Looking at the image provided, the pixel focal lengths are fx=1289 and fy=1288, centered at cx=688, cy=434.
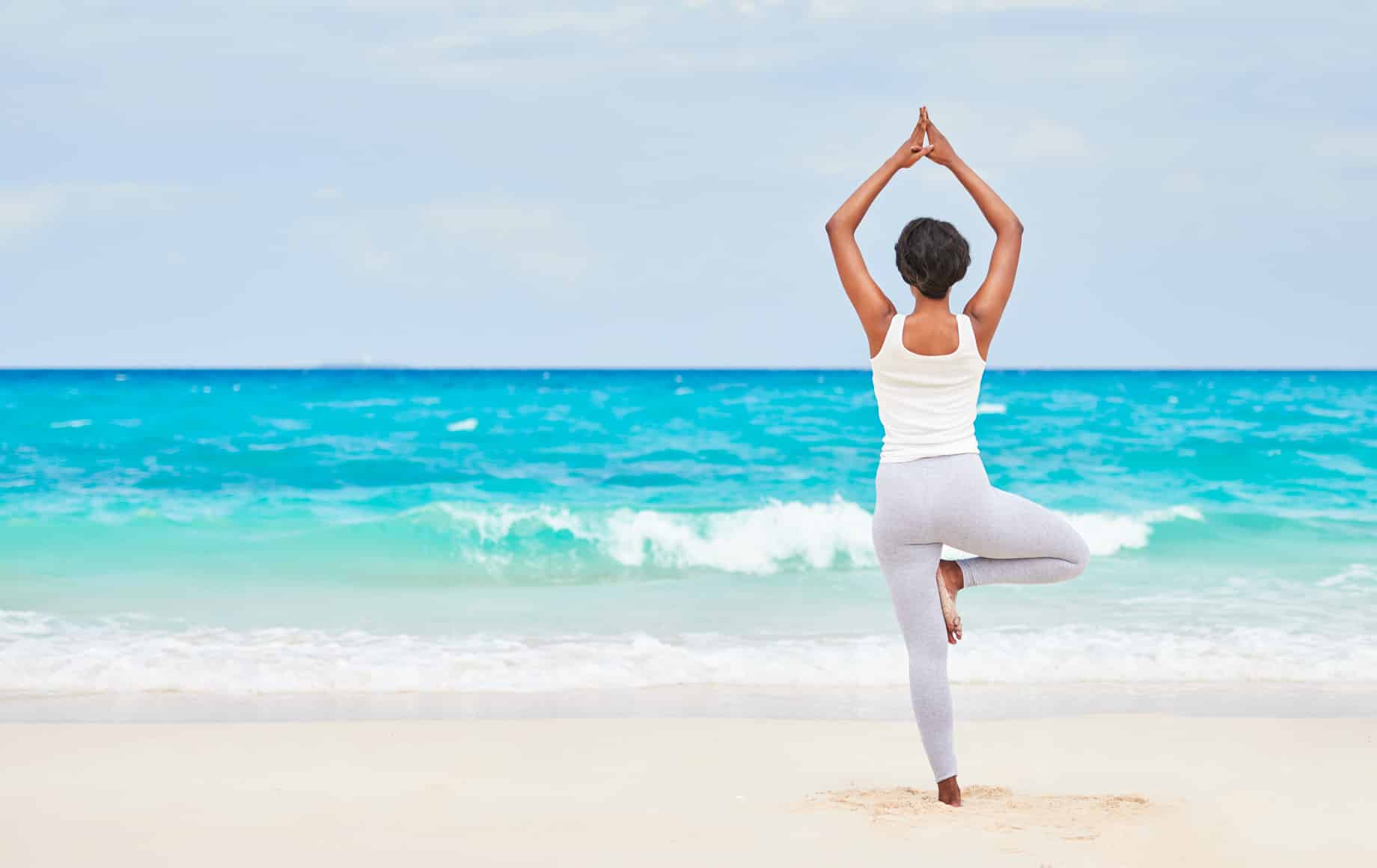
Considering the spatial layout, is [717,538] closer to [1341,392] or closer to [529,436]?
[529,436]

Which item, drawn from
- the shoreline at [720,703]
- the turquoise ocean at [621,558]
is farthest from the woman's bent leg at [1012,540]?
the turquoise ocean at [621,558]

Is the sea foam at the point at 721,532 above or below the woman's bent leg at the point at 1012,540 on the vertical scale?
below

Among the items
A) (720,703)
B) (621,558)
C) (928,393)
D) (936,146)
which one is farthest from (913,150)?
(621,558)

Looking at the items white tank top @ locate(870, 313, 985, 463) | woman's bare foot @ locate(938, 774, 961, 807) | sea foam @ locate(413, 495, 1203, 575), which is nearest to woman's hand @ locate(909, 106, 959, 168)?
white tank top @ locate(870, 313, 985, 463)

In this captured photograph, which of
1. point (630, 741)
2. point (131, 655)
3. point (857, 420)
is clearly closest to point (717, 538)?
point (131, 655)

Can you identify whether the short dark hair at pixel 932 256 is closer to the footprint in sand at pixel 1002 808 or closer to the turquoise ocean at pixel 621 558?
the footprint in sand at pixel 1002 808

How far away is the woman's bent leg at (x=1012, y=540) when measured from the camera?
141 inches

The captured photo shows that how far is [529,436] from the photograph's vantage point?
25.8 meters

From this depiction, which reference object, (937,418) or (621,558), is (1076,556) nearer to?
(937,418)

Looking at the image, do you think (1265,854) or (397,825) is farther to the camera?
(397,825)

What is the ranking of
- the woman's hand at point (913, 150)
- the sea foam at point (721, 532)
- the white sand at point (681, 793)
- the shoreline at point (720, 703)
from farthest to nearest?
the sea foam at point (721, 532)
the shoreline at point (720, 703)
the white sand at point (681, 793)
the woman's hand at point (913, 150)

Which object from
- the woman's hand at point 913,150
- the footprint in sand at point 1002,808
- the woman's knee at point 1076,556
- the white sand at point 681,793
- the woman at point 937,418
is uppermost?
the woman's hand at point 913,150

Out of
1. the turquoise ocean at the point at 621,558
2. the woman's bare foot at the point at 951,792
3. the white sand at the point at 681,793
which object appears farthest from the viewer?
the turquoise ocean at the point at 621,558

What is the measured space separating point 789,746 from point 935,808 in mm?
1304
